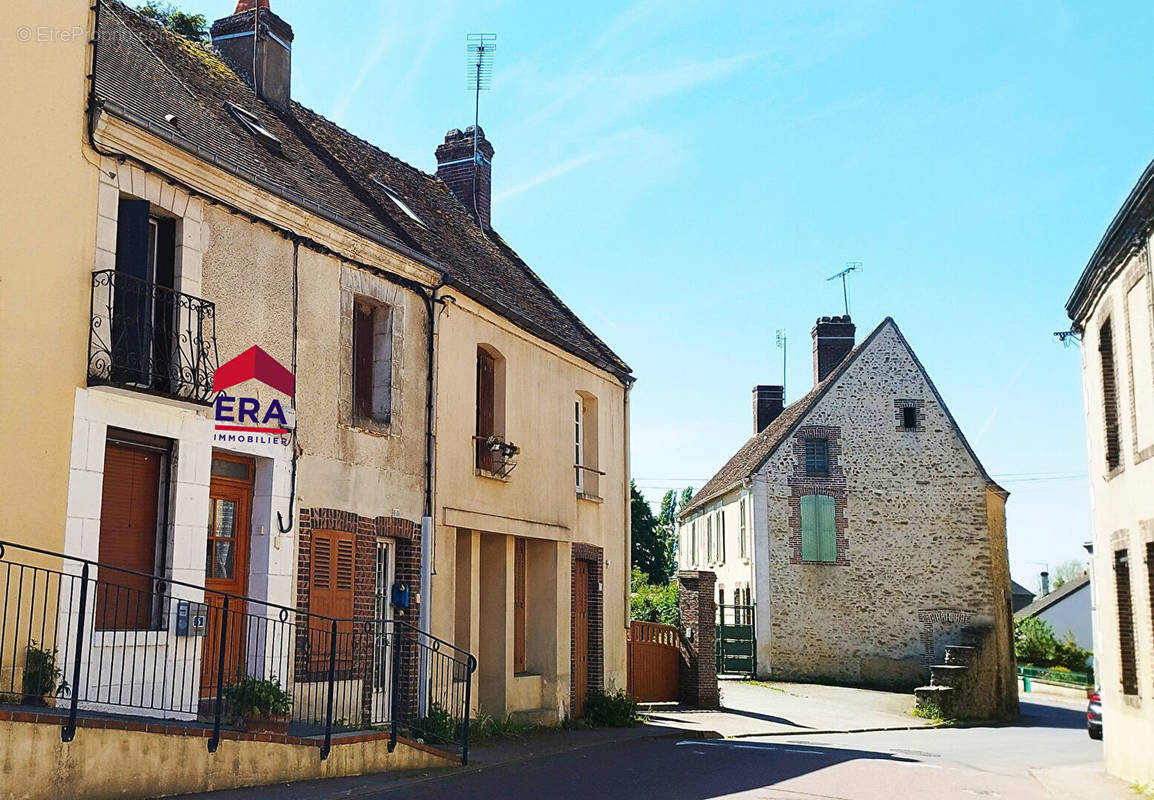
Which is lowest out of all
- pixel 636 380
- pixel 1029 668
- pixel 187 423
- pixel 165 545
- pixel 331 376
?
pixel 1029 668

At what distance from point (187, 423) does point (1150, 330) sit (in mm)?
9517

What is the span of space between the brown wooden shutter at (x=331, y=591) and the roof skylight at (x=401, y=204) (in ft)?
17.8

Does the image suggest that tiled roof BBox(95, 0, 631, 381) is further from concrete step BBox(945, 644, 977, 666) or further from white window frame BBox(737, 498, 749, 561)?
white window frame BBox(737, 498, 749, 561)

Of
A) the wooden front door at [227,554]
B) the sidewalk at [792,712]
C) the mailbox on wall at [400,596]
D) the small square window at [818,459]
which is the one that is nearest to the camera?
the wooden front door at [227,554]

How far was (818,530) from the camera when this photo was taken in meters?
31.8

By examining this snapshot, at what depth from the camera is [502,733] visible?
1534cm

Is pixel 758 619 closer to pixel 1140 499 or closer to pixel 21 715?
pixel 1140 499

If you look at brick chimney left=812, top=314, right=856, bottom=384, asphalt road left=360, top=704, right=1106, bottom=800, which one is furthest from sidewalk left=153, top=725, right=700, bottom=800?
brick chimney left=812, top=314, right=856, bottom=384

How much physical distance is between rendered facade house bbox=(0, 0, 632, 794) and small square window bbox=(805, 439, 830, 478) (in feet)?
49.9

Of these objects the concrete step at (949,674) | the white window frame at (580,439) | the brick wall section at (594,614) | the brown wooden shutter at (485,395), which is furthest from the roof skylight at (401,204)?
the concrete step at (949,674)

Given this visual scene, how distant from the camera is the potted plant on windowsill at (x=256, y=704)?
9.99 meters

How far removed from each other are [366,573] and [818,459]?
21.3 meters

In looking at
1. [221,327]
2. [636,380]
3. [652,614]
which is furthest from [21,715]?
[652,614]

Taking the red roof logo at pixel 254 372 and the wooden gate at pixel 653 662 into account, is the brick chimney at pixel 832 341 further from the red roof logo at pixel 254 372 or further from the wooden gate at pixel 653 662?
the red roof logo at pixel 254 372
